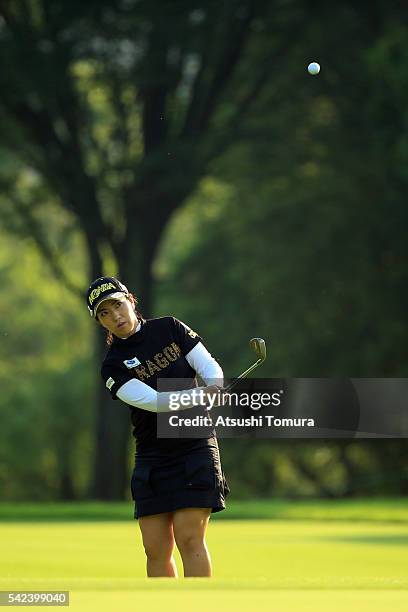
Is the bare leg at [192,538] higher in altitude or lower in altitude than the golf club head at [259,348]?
lower

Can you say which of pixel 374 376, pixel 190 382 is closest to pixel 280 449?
pixel 374 376

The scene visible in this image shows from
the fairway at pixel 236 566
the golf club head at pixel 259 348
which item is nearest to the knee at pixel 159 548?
the fairway at pixel 236 566

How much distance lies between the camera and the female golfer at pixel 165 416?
714 cm

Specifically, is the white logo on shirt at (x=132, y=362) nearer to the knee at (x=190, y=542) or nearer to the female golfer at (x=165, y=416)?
the female golfer at (x=165, y=416)

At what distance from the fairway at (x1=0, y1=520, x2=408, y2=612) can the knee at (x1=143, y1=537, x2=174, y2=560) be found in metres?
0.24

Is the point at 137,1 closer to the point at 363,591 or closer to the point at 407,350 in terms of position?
the point at 407,350

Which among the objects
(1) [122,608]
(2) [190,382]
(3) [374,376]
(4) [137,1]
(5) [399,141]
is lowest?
(1) [122,608]

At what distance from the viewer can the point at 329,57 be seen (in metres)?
28.6

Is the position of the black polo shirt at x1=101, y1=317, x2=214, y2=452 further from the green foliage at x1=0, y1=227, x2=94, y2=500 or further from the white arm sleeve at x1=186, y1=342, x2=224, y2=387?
the green foliage at x1=0, y1=227, x2=94, y2=500

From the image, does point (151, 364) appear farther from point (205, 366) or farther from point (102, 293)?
point (102, 293)

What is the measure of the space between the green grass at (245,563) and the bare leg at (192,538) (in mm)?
285

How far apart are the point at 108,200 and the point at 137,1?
3803mm

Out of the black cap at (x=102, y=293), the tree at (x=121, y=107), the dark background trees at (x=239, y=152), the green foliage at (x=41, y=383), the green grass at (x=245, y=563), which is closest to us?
the green grass at (x=245, y=563)

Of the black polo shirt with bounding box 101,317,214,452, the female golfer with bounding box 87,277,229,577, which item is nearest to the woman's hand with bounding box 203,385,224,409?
the female golfer with bounding box 87,277,229,577
